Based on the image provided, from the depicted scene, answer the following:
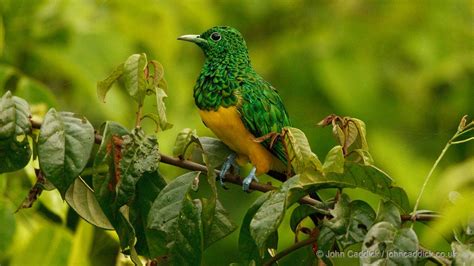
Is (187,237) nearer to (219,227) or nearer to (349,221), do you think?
(219,227)

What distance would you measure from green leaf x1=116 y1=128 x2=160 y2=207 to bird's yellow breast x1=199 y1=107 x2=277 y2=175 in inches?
19.4

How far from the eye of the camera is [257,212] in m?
Result: 1.79

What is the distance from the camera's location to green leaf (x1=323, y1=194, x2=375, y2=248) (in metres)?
1.79

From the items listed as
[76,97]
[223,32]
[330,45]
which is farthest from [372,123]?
[223,32]

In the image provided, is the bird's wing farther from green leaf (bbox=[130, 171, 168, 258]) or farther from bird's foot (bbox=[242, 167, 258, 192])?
green leaf (bbox=[130, 171, 168, 258])

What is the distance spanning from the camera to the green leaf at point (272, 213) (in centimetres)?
175

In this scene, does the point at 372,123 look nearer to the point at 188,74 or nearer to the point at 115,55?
the point at 188,74

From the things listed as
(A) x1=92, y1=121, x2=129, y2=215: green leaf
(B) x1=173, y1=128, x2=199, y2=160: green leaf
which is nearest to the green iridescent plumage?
(B) x1=173, y1=128, x2=199, y2=160: green leaf

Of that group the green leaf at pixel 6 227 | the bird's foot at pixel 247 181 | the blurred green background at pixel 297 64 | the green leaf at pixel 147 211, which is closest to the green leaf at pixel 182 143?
the green leaf at pixel 147 211

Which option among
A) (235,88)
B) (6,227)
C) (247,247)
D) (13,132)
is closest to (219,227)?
(247,247)

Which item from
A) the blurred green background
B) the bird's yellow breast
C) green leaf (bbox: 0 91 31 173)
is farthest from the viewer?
the blurred green background

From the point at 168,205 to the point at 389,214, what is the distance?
1.30 feet

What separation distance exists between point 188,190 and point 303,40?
3358 mm

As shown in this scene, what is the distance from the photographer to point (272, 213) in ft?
5.77
